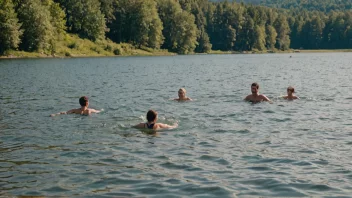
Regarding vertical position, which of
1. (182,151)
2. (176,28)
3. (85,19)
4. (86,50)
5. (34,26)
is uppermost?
(85,19)

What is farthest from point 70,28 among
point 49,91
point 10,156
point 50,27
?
point 10,156

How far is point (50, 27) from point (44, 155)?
8639cm

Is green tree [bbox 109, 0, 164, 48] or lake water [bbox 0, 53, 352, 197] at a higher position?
green tree [bbox 109, 0, 164, 48]

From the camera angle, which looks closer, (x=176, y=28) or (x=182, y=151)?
(x=182, y=151)

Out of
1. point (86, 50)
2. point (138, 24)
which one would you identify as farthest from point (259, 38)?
point (86, 50)

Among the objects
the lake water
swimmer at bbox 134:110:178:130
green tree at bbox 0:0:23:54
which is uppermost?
green tree at bbox 0:0:23:54

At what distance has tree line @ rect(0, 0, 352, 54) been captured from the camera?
92.9 m

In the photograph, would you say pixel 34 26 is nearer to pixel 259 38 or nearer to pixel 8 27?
pixel 8 27

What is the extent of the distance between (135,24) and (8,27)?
48.1m

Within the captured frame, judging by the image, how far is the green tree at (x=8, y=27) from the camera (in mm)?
85750

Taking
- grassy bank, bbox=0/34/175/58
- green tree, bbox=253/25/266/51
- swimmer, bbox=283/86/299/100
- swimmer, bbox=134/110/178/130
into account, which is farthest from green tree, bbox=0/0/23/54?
green tree, bbox=253/25/266/51

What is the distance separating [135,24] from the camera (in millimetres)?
129250

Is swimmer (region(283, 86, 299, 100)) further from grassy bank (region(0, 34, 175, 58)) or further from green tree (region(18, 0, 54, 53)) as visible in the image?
green tree (region(18, 0, 54, 53))

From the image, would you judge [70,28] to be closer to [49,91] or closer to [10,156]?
[49,91]
